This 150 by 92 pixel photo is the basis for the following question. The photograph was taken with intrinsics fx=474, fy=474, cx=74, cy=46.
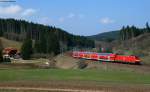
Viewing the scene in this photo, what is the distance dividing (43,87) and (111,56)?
68045 mm

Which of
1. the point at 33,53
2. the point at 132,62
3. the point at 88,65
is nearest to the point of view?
the point at 132,62

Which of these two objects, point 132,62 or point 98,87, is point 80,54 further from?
point 98,87

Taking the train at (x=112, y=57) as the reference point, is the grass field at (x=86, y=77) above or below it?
below

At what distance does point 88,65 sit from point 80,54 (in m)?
36.4

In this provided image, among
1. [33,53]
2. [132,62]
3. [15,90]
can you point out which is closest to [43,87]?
[15,90]

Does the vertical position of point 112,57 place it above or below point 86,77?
above

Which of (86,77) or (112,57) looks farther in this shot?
(112,57)

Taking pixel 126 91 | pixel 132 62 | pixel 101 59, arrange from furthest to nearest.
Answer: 1. pixel 101 59
2. pixel 132 62
3. pixel 126 91

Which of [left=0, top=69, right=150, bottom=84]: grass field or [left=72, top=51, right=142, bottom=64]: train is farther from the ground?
[left=72, top=51, right=142, bottom=64]: train

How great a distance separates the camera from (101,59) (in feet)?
376

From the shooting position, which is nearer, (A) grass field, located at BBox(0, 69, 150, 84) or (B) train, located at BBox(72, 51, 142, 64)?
(A) grass field, located at BBox(0, 69, 150, 84)

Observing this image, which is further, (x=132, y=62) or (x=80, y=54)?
(x=80, y=54)

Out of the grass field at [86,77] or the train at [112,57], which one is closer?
the grass field at [86,77]

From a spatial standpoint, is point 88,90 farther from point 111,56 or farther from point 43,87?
point 111,56
